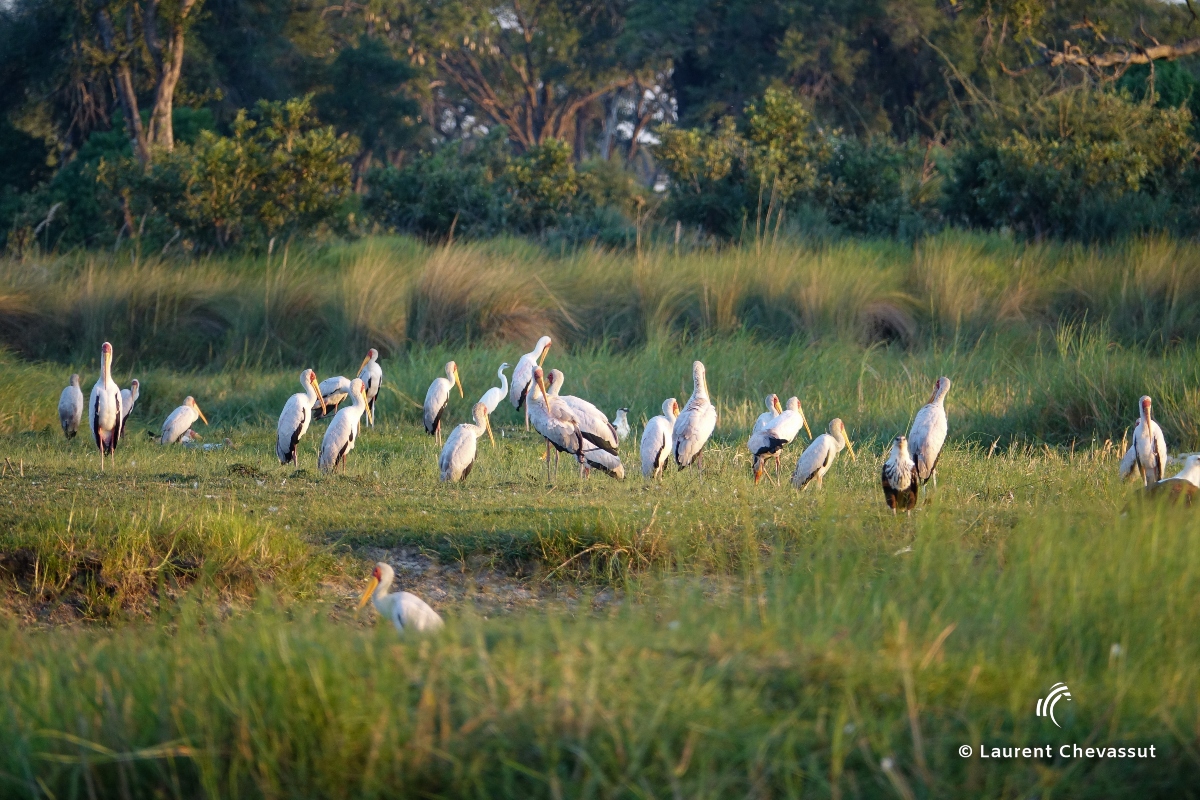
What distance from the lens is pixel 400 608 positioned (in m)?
4.60

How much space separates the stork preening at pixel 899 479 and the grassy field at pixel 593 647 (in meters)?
0.15

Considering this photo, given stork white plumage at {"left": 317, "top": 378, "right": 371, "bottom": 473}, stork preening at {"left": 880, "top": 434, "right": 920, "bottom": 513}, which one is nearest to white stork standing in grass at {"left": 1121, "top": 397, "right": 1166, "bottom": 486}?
stork preening at {"left": 880, "top": 434, "right": 920, "bottom": 513}

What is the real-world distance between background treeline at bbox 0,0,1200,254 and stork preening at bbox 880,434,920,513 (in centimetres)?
938

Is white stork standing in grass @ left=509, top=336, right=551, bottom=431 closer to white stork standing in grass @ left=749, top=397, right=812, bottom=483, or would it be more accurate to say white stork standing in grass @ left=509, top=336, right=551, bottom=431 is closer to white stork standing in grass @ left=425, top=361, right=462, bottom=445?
white stork standing in grass @ left=425, top=361, right=462, bottom=445

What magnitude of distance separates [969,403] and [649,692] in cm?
814

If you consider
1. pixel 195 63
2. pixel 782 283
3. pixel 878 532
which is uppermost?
pixel 195 63

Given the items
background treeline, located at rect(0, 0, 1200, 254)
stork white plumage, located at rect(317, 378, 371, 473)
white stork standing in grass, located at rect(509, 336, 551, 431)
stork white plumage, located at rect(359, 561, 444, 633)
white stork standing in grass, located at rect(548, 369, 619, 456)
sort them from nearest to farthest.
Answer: stork white plumage, located at rect(359, 561, 444, 633) < white stork standing in grass, located at rect(548, 369, 619, 456) < stork white plumage, located at rect(317, 378, 371, 473) < white stork standing in grass, located at rect(509, 336, 551, 431) < background treeline, located at rect(0, 0, 1200, 254)

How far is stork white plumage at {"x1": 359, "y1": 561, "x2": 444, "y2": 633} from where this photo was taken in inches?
176

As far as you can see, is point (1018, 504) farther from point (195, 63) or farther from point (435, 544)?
point (195, 63)

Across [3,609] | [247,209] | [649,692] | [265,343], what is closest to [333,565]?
[3,609]

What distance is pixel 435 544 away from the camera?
648cm

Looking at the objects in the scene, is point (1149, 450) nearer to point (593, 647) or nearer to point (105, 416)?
point (593, 647)

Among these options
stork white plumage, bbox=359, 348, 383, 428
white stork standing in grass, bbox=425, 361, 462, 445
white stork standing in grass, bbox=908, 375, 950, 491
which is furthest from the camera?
stork white plumage, bbox=359, 348, 383, 428

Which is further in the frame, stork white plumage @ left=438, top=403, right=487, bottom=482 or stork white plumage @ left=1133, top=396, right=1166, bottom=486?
stork white plumage @ left=438, top=403, right=487, bottom=482
